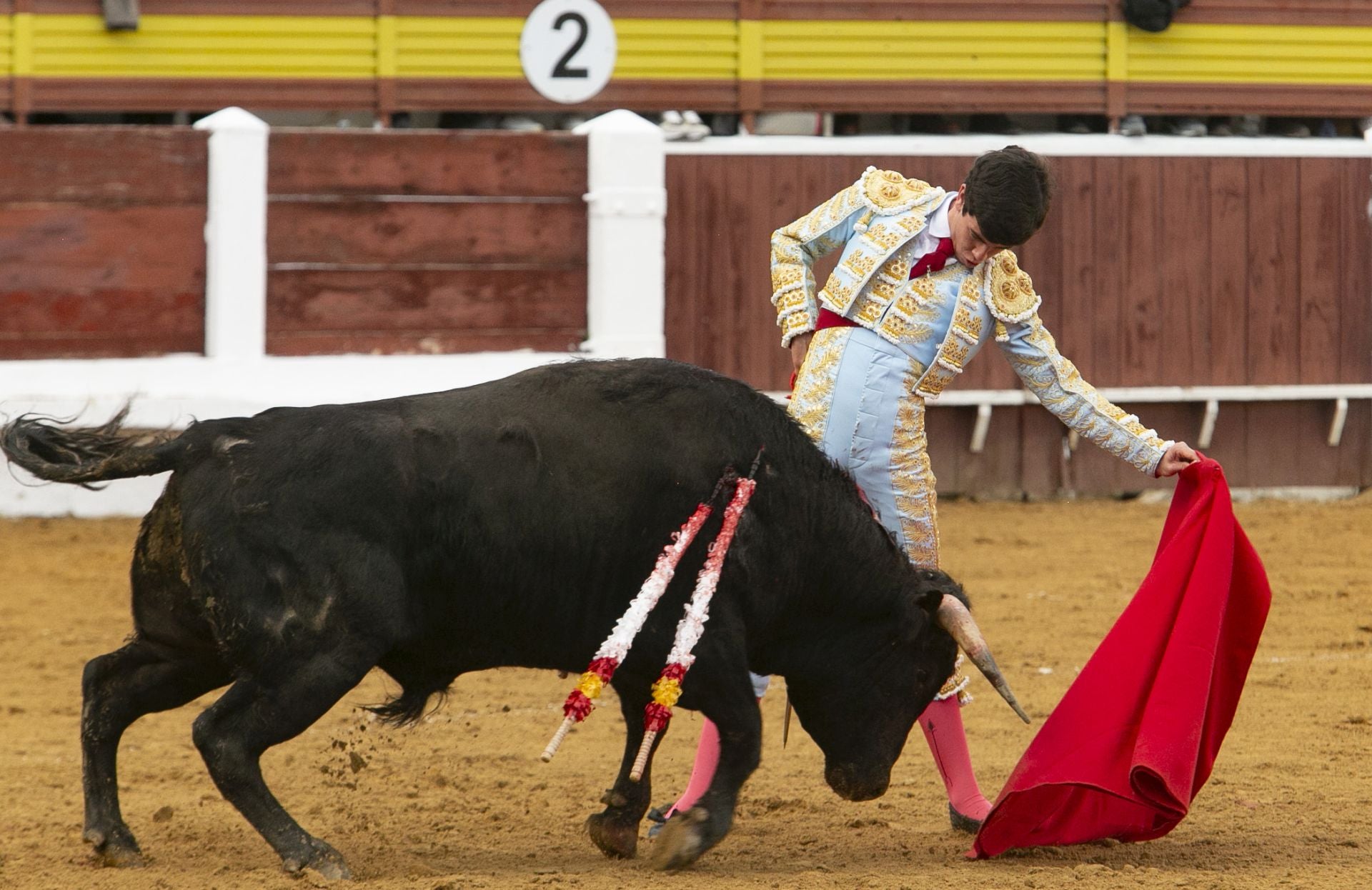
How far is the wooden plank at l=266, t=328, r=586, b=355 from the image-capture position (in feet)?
24.9

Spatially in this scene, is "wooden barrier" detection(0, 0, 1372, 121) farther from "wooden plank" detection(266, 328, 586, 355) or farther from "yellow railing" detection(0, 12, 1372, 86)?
"wooden plank" detection(266, 328, 586, 355)

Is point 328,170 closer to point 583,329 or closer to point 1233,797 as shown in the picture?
point 583,329

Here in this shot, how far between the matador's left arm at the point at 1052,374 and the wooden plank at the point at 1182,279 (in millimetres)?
5258

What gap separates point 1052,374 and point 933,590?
0.48 metres

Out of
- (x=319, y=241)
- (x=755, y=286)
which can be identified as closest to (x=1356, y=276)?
(x=755, y=286)

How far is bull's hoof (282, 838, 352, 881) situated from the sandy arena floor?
2 cm

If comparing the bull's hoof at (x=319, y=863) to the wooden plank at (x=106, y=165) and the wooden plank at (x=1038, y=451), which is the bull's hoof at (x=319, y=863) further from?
the wooden plank at (x=1038, y=451)

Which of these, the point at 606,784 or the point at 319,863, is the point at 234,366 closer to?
the point at 606,784

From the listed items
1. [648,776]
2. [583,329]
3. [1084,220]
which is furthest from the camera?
[1084,220]

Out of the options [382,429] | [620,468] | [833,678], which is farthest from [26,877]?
[833,678]

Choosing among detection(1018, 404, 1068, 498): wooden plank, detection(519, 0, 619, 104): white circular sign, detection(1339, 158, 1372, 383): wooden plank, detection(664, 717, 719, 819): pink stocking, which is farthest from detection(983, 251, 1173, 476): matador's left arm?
detection(1339, 158, 1372, 383): wooden plank

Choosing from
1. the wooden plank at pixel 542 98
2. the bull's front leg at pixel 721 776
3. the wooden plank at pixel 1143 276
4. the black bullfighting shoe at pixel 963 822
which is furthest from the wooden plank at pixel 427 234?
the bull's front leg at pixel 721 776

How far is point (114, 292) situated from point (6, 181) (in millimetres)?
595

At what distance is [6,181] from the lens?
7.35 meters
